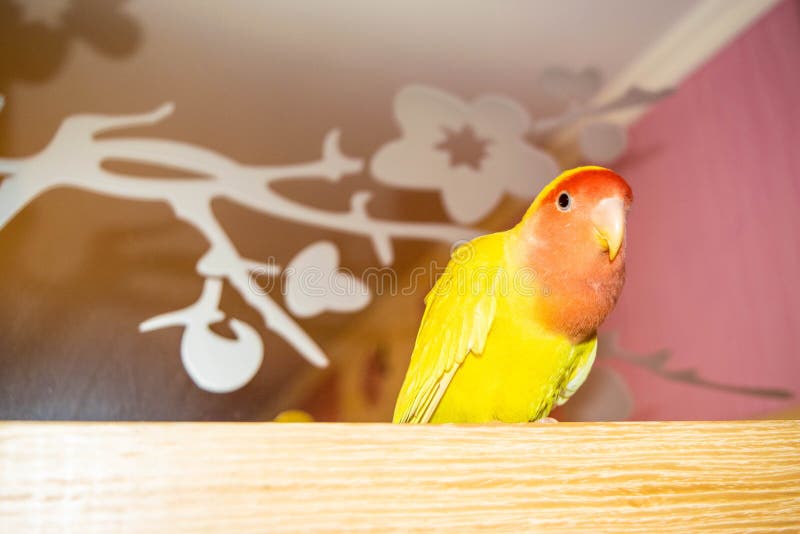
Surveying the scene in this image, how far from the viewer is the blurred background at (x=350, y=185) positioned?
38.7 inches

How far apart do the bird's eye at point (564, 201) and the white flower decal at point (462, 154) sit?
75cm

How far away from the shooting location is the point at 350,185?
121 cm

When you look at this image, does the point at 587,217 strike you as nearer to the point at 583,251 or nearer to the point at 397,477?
the point at 583,251

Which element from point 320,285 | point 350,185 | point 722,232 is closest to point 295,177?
point 350,185

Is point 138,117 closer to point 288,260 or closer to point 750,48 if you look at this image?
point 288,260

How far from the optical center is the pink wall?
3.87 ft

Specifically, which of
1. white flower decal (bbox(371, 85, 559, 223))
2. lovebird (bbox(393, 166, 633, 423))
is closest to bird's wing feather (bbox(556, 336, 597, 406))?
lovebird (bbox(393, 166, 633, 423))

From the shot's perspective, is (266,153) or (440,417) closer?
(440,417)

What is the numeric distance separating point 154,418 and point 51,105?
2.02 ft

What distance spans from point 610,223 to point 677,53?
46.2 inches

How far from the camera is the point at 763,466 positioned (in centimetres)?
36

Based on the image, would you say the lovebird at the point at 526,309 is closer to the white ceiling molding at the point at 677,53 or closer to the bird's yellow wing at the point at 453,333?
the bird's yellow wing at the point at 453,333

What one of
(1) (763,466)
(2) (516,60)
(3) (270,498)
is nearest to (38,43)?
(2) (516,60)

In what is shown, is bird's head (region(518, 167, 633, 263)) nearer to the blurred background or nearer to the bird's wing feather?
the bird's wing feather
